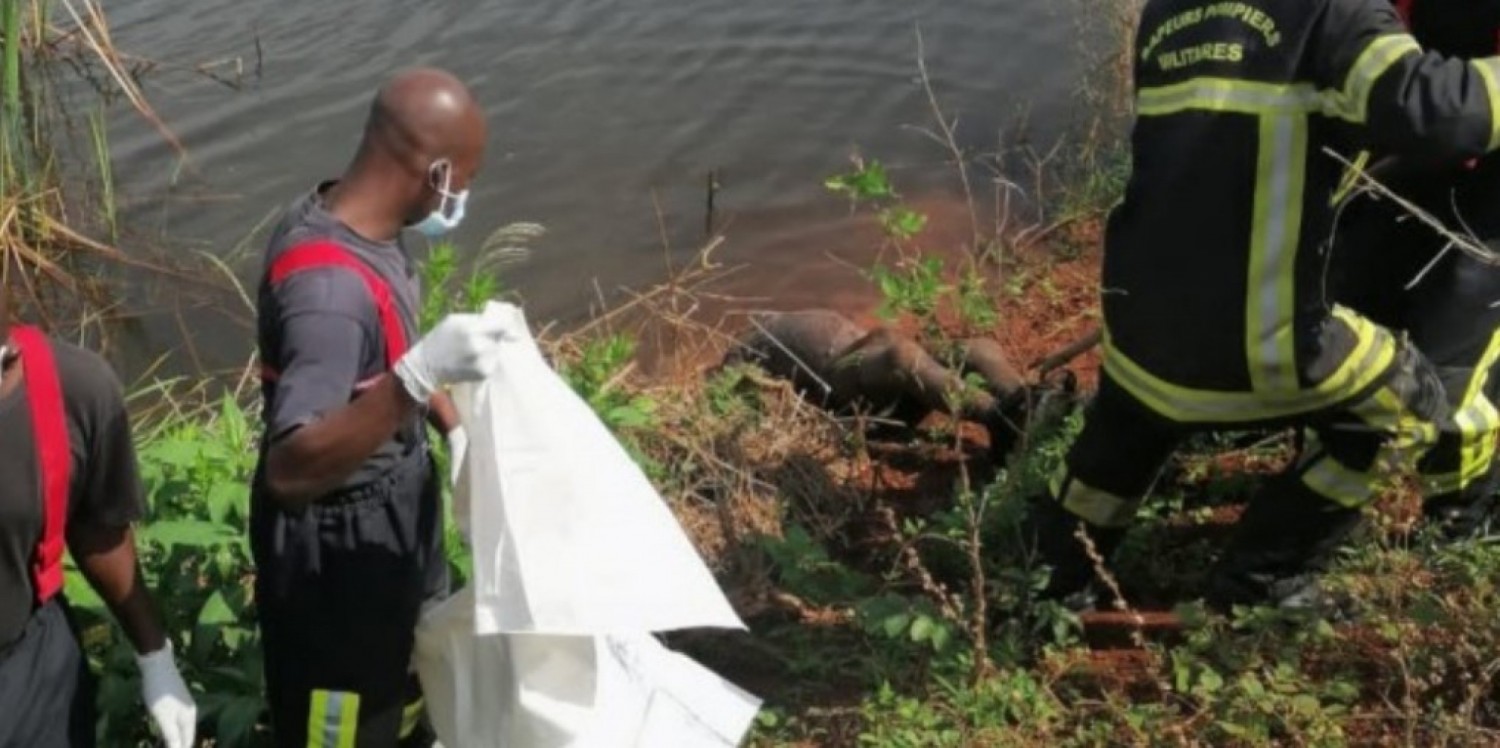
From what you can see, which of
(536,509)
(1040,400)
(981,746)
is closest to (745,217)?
(1040,400)

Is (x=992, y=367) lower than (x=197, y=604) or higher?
lower

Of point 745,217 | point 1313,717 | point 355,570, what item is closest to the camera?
point 355,570

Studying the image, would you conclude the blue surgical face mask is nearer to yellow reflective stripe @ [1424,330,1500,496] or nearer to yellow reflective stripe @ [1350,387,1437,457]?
yellow reflective stripe @ [1350,387,1437,457]

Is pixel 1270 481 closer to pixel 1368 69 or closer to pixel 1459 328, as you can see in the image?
pixel 1459 328

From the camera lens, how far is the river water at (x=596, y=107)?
8.09 metres

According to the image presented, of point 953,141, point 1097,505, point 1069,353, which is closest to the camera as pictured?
point 1097,505

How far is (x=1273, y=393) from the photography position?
349 centimetres

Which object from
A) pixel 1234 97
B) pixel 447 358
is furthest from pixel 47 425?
pixel 1234 97

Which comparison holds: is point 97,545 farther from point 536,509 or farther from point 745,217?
point 745,217

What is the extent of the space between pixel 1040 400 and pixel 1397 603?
5.38ft

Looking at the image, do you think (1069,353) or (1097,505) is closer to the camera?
(1097,505)

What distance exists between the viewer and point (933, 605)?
3.93 metres

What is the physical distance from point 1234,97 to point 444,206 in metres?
1.57

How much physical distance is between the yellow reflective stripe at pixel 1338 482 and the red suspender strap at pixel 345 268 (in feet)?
6.78
